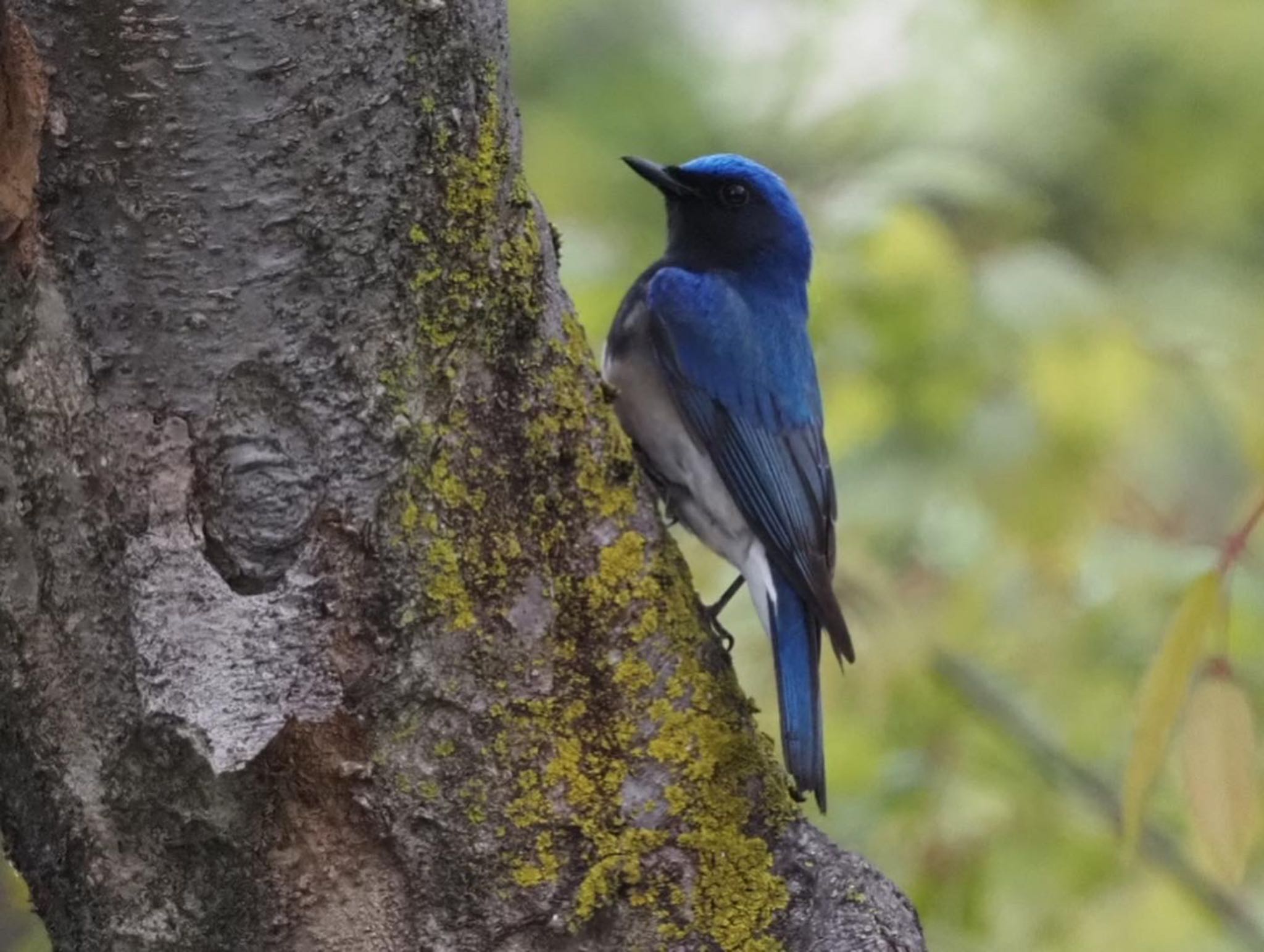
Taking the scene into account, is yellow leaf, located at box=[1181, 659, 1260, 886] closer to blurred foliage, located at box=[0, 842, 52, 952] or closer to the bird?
the bird

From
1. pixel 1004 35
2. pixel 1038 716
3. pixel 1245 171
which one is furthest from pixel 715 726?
pixel 1245 171

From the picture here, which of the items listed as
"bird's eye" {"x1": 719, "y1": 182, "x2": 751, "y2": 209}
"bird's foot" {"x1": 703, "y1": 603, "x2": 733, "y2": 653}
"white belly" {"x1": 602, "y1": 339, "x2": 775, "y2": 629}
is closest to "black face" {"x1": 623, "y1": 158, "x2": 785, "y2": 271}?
"bird's eye" {"x1": 719, "y1": 182, "x2": 751, "y2": 209}

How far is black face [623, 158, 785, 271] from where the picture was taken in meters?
3.84

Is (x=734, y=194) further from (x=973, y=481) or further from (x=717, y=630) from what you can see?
(x=717, y=630)

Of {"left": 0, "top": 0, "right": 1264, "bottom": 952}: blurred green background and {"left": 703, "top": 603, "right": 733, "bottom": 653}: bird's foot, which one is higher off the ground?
{"left": 0, "top": 0, "right": 1264, "bottom": 952}: blurred green background

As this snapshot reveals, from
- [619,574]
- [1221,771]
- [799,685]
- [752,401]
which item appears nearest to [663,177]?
[752,401]

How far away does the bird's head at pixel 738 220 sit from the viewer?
3.84 metres

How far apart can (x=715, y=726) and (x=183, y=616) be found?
70 centimetres

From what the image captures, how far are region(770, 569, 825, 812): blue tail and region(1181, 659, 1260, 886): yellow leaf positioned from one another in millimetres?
510

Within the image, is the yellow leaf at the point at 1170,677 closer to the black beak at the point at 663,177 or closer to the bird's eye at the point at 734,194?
the black beak at the point at 663,177

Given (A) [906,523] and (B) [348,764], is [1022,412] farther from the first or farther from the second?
(B) [348,764]

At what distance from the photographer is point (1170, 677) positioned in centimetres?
202

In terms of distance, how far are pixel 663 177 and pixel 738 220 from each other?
0.80 feet

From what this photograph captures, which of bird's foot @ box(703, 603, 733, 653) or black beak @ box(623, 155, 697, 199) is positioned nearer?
bird's foot @ box(703, 603, 733, 653)
